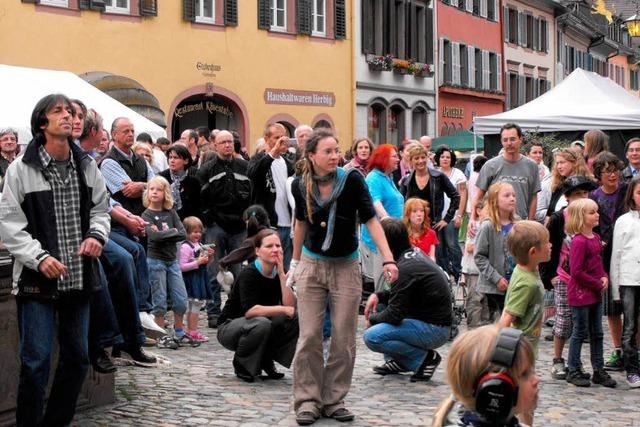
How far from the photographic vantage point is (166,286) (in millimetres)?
11820

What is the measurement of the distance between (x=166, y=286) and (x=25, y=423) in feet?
15.8

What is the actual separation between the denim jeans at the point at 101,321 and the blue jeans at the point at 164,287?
3842 mm

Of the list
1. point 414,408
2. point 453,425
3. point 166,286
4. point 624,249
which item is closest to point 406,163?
point 166,286

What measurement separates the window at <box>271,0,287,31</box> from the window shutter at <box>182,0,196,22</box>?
3830mm

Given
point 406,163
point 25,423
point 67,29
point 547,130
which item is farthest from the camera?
point 67,29

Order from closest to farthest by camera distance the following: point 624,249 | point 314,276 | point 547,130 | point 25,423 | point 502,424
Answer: point 502,424 < point 25,423 < point 314,276 < point 624,249 < point 547,130

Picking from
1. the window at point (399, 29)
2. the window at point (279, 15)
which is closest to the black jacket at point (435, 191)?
the window at point (279, 15)

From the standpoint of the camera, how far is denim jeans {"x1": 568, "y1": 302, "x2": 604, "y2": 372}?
988 centimetres

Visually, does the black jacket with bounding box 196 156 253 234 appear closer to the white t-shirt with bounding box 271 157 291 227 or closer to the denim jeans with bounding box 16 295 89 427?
the white t-shirt with bounding box 271 157 291 227

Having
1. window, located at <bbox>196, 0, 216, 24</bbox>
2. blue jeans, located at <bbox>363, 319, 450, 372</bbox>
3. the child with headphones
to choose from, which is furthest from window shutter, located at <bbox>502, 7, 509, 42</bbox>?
the child with headphones

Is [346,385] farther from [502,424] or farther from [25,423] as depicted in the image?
[502,424]

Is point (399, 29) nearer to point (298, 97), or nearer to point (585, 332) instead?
point (298, 97)

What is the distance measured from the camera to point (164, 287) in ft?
38.3

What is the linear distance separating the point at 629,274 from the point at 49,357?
485 centimetres
